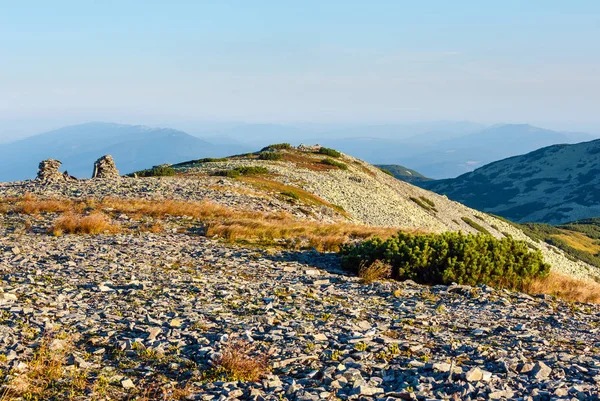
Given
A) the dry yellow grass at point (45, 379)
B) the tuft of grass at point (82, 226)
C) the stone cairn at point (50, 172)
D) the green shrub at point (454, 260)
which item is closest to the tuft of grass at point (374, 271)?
the green shrub at point (454, 260)

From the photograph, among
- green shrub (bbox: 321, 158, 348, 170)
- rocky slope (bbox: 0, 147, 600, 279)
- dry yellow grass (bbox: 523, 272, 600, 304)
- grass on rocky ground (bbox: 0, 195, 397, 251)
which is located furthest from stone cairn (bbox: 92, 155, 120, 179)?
dry yellow grass (bbox: 523, 272, 600, 304)

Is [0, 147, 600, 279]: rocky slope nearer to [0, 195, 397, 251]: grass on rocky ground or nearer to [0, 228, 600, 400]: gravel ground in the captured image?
[0, 195, 397, 251]: grass on rocky ground

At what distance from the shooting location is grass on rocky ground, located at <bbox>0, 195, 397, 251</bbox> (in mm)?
19766

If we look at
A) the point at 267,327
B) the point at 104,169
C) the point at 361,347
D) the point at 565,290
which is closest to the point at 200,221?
the point at 267,327

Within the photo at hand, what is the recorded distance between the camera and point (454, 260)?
48.9 feet

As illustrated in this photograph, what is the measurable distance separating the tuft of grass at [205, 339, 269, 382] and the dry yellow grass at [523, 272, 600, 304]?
10639 millimetres

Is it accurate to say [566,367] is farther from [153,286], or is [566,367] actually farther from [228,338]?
[153,286]

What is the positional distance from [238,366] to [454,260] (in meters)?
9.60

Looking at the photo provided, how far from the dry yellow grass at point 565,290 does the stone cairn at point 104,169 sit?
37.6 meters

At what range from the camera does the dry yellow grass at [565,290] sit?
47.1 ft

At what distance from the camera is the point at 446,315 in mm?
11109

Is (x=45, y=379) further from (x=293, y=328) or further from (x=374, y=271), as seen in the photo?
(x=374, y=271)

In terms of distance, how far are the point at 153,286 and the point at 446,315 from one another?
7374 millimetres

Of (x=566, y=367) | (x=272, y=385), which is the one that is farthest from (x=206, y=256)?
(x=566, y=367)
